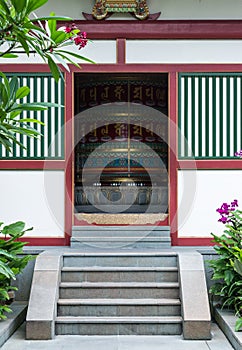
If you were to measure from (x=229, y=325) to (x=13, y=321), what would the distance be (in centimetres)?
207

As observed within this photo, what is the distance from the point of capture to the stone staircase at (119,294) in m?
5.33

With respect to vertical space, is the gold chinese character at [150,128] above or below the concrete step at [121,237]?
above

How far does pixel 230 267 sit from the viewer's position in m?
5.62

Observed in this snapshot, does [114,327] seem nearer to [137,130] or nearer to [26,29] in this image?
[26,29]

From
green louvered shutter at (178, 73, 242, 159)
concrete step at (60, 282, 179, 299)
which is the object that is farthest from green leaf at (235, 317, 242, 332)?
green louvered shutter at (178, 73, 242, 159)

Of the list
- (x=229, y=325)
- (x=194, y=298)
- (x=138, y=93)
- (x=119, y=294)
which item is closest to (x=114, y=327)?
(x=119, y=294)

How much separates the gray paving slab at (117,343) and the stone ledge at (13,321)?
0.20ft

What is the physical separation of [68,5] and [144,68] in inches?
50.6

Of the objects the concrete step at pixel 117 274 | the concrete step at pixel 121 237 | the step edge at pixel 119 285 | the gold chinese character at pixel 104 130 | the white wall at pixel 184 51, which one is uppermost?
the white wall at pixel 184 51

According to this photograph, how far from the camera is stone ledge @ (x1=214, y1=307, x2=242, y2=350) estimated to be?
15.4 ft

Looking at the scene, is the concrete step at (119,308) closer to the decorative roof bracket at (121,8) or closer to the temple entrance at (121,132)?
the temple entrance at (121,132)

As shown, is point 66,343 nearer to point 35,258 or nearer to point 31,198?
point 35,258

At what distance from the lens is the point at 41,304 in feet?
17.5

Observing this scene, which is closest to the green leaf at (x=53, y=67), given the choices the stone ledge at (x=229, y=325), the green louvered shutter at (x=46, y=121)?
the stone ledge at (x=229, y=325)
